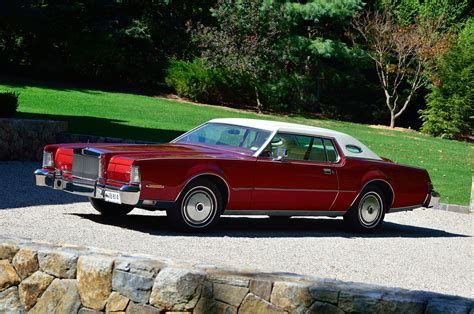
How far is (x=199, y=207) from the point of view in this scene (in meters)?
11.2

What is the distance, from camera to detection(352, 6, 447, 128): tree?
40.2 m

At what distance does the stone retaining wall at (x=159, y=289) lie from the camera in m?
5.99

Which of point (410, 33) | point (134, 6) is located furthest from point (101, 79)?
point (410, 33)

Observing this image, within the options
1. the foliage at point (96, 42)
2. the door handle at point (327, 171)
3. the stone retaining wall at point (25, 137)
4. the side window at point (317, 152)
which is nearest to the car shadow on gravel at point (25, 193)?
the stone retaining wall at point (25, 137)


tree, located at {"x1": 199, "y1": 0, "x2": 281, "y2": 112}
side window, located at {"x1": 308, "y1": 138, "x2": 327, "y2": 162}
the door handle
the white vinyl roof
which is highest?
tree, located at {"x1": 199, "y1": 0, "x2": 281, "y2": 112}

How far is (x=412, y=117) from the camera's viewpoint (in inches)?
1786

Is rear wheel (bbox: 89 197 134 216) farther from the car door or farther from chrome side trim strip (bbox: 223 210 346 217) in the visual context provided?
the car door

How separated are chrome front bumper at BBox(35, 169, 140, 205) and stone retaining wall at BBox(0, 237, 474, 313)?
3.20 metres

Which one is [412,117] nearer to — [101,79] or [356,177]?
[101,79]

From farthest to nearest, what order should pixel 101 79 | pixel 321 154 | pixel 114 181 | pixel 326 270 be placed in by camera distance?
pixel 101 79 < pixel 321 154 < pixel 114 181 < pixel 326 270

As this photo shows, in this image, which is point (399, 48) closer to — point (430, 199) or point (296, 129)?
point (430, 199)

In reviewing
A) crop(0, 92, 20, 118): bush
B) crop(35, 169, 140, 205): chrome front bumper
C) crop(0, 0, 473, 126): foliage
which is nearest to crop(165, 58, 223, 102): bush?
crop(0, 0, 473, 126): foliage

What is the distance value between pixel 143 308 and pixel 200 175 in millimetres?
4401

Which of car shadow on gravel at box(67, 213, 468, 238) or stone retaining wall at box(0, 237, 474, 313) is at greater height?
stone retaining wall at box(0, 237, 474, 313)
